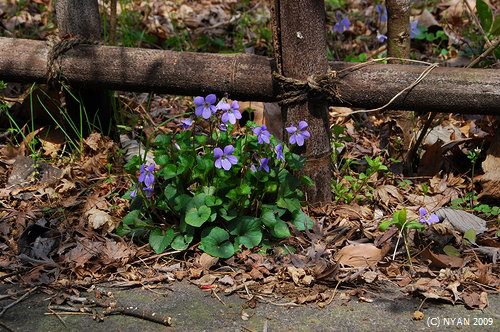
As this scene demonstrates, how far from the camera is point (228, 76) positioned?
126 inches


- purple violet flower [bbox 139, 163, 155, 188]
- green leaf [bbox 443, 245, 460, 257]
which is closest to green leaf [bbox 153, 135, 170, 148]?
purple violet flower [bbox 139, 163, 155, 188]

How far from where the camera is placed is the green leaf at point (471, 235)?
9.27 ft

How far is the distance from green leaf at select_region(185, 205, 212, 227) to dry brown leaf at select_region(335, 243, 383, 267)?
2.13 feet

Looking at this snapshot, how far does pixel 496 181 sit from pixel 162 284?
1.95 metres

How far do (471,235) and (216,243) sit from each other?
1.23 metres

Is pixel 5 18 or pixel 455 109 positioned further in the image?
pixel 5 18

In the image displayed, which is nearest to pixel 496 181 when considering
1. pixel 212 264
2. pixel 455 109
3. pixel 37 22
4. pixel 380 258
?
pixel 455 109

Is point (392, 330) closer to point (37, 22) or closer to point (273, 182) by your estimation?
point (273, 182)

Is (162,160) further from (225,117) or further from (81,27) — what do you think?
(81,27)

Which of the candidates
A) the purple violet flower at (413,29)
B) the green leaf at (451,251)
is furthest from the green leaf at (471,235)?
the purple violet flower at (413,29)

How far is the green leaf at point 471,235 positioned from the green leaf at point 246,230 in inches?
39.4

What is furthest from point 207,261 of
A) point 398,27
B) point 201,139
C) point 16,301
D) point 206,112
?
point 398,27

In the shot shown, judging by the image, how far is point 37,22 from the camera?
5305 millimetres

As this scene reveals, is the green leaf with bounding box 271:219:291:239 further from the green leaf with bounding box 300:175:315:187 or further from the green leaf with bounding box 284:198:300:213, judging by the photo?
the green leaf with bounding box 300:175:315:187
